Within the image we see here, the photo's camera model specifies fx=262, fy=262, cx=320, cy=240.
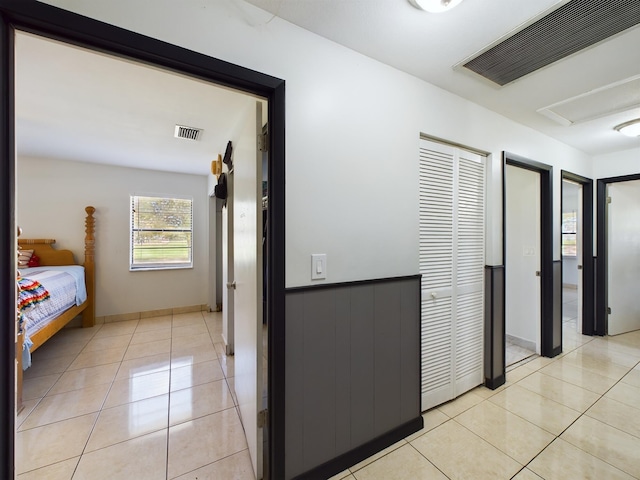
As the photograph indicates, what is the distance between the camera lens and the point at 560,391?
225cm

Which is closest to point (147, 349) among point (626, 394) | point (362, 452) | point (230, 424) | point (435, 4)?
point (230, 424)

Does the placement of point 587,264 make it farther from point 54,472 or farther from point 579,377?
point 54,472

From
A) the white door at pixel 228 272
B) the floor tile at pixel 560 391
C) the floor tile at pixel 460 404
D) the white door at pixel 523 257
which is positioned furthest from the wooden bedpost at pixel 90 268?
the white door at pixel 523 257

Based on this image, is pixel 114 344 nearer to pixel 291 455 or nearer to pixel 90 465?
pixel 90 465

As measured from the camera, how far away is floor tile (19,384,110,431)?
186 cm

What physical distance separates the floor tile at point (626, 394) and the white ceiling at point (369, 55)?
241 cm

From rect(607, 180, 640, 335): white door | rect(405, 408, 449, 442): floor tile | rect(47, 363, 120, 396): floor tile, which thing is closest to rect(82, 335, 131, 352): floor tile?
rect(47, 363, 120, 396): floor tile

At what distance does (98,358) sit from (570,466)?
4.06 meters

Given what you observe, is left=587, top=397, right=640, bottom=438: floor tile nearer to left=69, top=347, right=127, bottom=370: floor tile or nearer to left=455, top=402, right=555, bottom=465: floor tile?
left=455, top=402, right=555, bottom=465: floor tile

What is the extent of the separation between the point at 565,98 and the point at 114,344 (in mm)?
5201

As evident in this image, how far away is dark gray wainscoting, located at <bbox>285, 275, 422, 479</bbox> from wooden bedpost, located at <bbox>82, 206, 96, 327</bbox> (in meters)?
4.04

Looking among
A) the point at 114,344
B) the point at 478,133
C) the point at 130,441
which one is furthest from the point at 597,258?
the point at 114,344

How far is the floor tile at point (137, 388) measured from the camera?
2.13 meters

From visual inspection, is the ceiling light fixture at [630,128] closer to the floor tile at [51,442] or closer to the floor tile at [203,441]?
the floor tile at [203,441]
